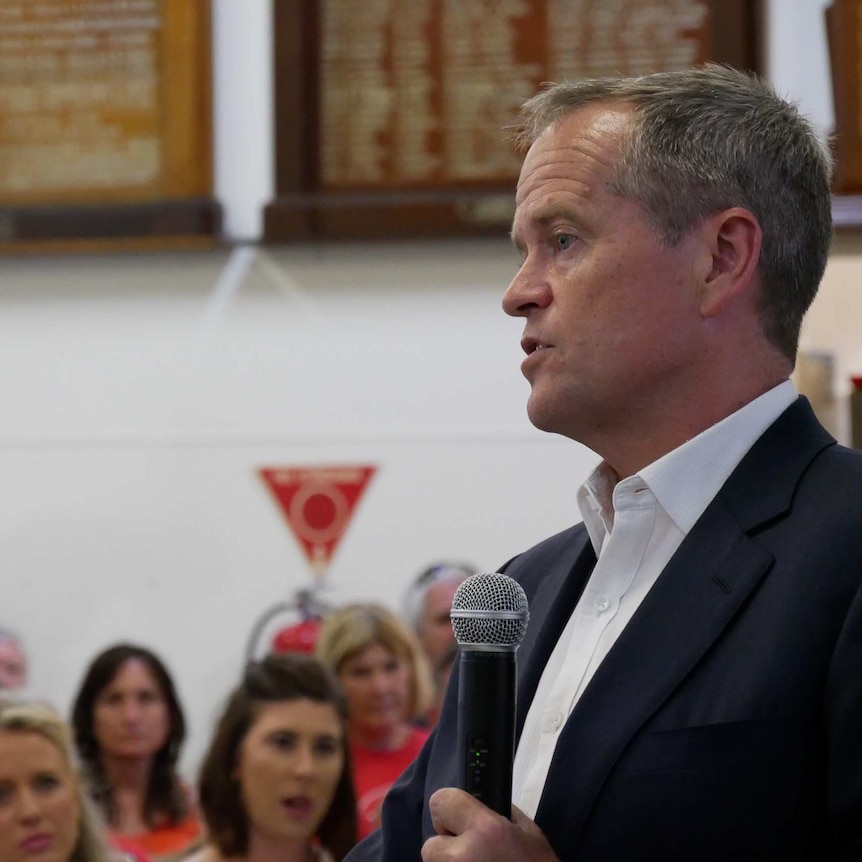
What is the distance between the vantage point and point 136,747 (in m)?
4.03

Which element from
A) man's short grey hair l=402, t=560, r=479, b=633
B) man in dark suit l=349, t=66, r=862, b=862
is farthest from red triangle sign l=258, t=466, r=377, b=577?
man in dark suit l=349, t=66, r=862, b=862

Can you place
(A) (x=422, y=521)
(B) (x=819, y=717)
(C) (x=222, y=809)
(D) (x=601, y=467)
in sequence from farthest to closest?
(A) (x=422, y=521) < (C) (x=222, y=809) < (D) (x=601, y=467) < (B) (x=819, y=717)

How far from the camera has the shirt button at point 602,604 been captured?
1605 millimetres

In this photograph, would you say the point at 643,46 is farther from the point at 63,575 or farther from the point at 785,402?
the point at 785,402

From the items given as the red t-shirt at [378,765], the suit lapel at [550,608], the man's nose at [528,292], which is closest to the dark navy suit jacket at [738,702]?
the suit lapel at [550,608]

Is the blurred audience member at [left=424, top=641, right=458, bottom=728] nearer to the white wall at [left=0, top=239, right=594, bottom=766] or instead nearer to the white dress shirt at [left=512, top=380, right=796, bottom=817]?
the white wall at [left=0, top=239, right=594, bottom=766]

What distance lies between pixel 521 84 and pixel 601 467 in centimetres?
289

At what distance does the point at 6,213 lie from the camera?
15.0 ft

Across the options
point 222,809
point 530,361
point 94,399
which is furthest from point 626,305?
point 94,399

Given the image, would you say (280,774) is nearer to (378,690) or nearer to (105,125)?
(378,690)

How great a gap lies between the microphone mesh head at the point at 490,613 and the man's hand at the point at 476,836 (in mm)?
148

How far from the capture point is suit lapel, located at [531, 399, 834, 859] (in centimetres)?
144

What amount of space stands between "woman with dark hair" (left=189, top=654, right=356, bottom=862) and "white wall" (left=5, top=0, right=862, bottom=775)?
61cm

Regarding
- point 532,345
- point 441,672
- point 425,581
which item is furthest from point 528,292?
point 425,581
